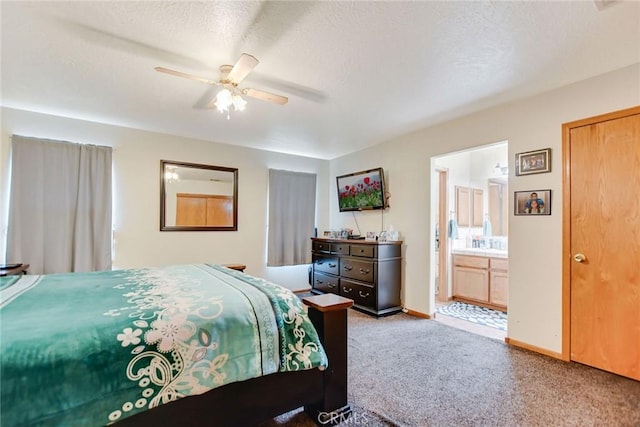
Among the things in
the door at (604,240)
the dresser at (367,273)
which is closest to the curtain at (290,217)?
the dresser at (367,273)

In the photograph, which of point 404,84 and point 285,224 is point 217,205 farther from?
point 404,84

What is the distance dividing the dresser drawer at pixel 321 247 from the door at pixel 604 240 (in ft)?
9.28

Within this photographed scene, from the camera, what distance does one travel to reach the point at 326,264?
4648 millimetres

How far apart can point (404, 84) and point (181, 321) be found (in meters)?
2.41

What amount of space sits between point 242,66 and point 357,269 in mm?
2891

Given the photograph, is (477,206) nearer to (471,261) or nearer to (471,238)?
(471,238)

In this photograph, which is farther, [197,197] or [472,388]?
[197,197]

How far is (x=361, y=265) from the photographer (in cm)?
399

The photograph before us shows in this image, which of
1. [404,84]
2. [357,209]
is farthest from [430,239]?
[404,84]

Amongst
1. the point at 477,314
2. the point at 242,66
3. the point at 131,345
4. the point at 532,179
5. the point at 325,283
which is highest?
the point at 242,66

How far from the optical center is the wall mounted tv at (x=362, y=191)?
432 centimetres

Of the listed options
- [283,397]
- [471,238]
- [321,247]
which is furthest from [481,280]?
[283,397]

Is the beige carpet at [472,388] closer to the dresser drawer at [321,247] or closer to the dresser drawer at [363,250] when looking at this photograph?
the dresser drawer at [363,250]

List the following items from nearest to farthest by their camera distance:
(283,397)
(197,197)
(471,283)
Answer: (283,397) < (197,197) < (471,283)
